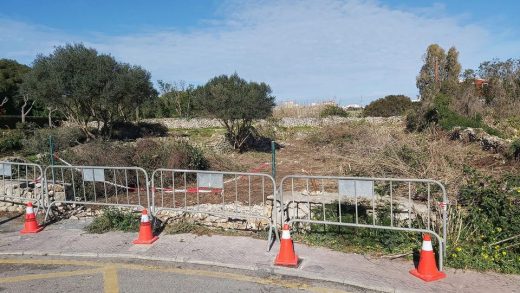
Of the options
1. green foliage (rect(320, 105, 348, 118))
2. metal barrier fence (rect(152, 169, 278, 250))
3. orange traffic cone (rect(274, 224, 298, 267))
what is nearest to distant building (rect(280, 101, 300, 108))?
green foliage (rect(320, 105, 348, 118))

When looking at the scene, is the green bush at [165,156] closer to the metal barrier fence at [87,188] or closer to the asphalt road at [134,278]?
the metal barrier fence at [87,188]

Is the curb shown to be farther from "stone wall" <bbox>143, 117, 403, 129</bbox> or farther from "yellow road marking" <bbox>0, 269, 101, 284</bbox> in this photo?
"stone wall" <bbox>143, 117, 403, 129</bbox>

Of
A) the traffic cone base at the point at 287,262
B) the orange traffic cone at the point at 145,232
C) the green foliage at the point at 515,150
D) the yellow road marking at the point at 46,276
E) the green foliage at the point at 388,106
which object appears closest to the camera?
the yellow road marking at the point at 46,276

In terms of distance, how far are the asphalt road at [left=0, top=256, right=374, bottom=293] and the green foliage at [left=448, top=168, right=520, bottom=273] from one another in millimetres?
1749

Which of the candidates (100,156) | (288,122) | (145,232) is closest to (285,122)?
(288,122)

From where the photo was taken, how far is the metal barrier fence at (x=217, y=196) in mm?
6375

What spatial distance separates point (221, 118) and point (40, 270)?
14.7 metres

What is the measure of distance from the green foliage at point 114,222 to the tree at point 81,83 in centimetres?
1714

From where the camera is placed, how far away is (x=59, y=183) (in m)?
9.12

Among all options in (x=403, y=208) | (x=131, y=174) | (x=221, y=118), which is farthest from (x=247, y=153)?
(x=403, y=208)

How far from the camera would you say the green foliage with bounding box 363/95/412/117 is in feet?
123

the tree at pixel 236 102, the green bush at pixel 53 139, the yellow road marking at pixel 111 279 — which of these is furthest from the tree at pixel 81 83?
the yellow road marking at pixel 111 279

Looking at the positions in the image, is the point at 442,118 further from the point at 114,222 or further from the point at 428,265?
the point at 114,222

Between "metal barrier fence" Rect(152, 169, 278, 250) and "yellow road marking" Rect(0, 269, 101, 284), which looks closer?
"yellow road marking" Rect(0, 269, 101, 284)
